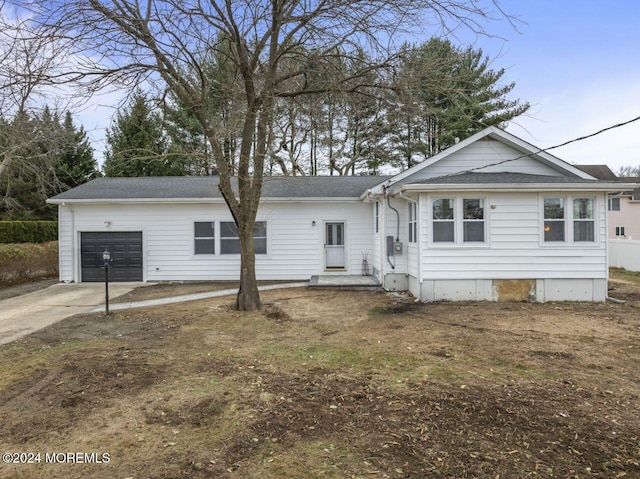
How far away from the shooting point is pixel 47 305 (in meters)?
9.05

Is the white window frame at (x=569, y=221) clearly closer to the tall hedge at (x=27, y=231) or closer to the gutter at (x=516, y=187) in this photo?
the gutter at (x=516, y=187)

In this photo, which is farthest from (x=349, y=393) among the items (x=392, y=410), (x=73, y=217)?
(x=73, y=217)

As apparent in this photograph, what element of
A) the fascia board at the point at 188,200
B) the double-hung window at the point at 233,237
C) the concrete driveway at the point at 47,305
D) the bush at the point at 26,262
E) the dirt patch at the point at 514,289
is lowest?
the concrete driveway at the point at 47,305

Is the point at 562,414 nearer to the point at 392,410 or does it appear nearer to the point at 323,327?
the point at 392,410

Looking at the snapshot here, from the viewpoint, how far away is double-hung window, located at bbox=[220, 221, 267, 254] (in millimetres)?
12859

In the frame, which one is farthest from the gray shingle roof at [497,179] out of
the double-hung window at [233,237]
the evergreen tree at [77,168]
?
the evergreen tree at [77,168]

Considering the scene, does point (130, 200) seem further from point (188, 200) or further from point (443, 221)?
point (443, 221)

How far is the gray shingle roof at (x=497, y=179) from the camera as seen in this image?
8930 millimetres

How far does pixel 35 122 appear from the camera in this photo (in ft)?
45.2

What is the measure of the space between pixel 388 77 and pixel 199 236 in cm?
803

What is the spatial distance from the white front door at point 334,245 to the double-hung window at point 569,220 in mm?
5988

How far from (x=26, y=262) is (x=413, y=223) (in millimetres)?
12662

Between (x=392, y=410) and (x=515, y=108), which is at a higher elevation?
(x=515, y=108)

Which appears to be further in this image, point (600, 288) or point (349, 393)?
point (600, 288)
